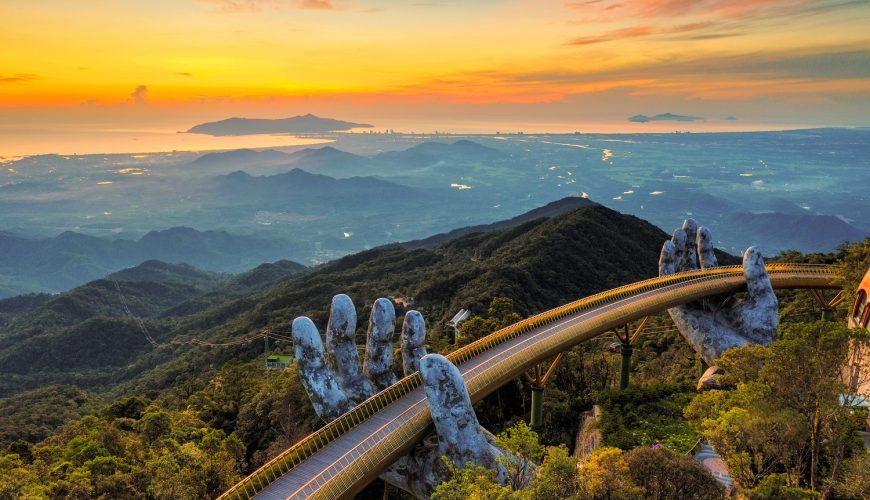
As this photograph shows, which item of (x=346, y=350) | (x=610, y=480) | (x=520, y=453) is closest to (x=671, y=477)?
(x=610, y=480)

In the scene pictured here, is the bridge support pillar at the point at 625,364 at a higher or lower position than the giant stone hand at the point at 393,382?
lower

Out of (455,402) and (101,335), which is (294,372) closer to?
(455,402)

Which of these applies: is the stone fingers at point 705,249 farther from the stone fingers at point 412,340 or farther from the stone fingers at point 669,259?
the stone fingers at point 412,340

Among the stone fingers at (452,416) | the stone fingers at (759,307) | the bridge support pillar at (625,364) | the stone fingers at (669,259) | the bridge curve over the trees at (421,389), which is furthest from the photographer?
the stone fingers at (669,259)

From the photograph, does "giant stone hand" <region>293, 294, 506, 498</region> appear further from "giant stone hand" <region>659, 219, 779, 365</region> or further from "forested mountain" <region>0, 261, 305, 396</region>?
"forested mountain" <region>0, 261, 305, 396</region>

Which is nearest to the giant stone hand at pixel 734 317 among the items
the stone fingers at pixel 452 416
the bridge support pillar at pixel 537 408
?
the bridge support pillar at pixel 537 408

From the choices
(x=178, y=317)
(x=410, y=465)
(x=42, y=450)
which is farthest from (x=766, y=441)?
(x=178, y=317)
